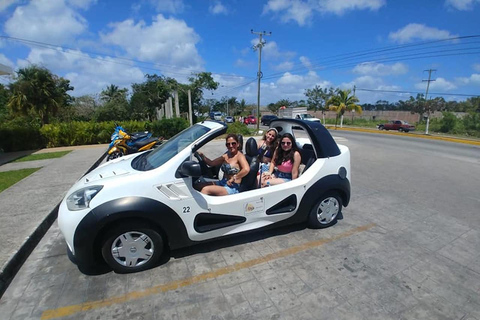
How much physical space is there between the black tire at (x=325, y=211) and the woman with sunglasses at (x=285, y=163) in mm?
532

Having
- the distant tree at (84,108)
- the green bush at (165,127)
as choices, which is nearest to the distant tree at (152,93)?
the distant tree at (84,108)

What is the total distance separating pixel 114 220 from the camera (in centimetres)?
235

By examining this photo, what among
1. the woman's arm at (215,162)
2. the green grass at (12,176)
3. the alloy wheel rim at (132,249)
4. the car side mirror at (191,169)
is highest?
the car side mirror at (191,169)

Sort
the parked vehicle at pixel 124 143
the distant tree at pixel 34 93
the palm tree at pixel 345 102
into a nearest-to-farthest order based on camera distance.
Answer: the parked vehicle at pixel 124 143 → the distant tree at pixel 34 93 → the palm tree at pixel 345 102

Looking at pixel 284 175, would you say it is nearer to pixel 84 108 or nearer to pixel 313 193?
pixel 313 193

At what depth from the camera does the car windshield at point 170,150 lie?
2752 mm

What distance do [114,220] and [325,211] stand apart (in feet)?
9.10

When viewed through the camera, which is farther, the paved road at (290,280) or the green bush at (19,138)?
the green bush at (19,138)

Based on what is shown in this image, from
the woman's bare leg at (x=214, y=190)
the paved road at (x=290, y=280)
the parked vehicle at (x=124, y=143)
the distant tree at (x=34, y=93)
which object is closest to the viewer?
the paved road at (x=290, y=280)

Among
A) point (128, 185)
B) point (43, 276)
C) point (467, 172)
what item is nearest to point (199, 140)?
point (128, 185)

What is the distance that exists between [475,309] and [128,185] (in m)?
3.42

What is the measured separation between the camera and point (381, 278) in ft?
8.34

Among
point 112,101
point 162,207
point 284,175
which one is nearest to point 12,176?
point 162,207

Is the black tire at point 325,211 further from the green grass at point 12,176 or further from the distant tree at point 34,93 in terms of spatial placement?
the distant tree at point 34,93
